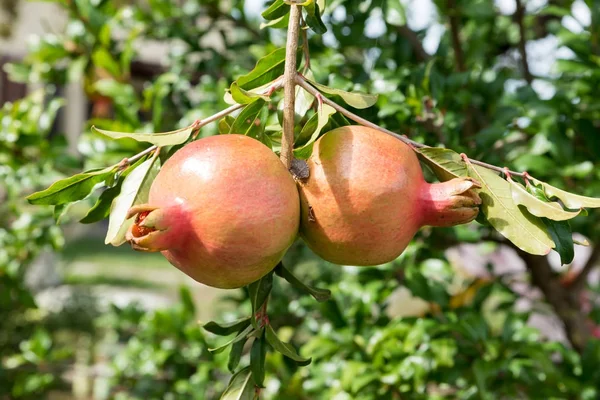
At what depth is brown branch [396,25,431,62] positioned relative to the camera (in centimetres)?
124

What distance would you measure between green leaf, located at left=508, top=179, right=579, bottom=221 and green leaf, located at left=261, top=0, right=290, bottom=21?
0.27m

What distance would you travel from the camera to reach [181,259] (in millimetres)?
486

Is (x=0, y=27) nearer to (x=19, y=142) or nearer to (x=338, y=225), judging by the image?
(x=19, y=142)

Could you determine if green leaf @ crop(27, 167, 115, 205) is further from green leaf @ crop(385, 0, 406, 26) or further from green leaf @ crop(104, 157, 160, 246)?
green leaf @ crop(385, 0, 406, 26)

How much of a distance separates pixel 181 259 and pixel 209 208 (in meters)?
0.05

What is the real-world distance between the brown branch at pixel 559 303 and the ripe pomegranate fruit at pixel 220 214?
1122mm

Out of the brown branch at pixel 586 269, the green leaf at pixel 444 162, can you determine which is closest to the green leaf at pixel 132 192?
the green leaf at pixel 444 162

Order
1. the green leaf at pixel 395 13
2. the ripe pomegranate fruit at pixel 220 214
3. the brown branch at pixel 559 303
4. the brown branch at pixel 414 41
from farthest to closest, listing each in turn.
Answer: the brown branch at pixel 559 303
the brown branch at pixel 414 41
the green leaf at pixel 395 13
the ripe pomegranate fruit at pixel 220 214

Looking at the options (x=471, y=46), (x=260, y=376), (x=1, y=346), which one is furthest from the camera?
(x=1, y=346)

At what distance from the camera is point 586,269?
1555 millimetres

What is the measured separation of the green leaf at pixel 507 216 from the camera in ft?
1.75

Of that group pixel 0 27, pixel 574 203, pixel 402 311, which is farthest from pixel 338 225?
pixel 0 27

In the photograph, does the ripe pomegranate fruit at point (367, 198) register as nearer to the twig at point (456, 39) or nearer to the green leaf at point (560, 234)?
the green leaf at point (560, 234)

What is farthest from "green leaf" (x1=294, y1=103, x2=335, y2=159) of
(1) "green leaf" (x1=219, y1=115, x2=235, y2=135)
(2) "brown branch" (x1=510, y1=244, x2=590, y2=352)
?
(2) "brown branch" (x1=510, y1=244, x2=590, y2=352)
